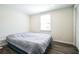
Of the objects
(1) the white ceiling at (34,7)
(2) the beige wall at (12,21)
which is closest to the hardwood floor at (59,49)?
(2) the beige wall at (12,21)

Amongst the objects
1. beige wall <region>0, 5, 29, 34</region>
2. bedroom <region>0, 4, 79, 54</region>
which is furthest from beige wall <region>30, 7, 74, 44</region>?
beige wall <region>0, 5, 29, 34</region>

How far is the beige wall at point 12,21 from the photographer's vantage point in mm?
997

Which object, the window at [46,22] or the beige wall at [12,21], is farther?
the window at [46,22]

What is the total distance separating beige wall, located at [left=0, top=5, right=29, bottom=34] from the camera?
3.27 feet

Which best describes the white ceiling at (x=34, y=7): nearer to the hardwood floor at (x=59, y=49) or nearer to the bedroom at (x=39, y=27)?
the bedroom at (x=39, y=27)

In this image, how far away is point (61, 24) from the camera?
1.07m

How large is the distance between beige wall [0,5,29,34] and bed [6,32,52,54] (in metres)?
0.10

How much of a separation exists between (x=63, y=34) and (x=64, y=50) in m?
0.25

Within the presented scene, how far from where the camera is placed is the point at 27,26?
3.70 ft

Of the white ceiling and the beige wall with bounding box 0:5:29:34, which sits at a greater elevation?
the white ceiling

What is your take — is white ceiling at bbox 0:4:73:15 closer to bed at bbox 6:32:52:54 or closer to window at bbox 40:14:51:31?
window at bbox 40:14:51:31

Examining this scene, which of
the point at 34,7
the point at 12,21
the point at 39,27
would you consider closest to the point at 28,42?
the point at 39,27

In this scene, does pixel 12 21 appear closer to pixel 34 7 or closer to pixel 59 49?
pixel 34 7

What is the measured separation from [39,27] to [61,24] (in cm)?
37
